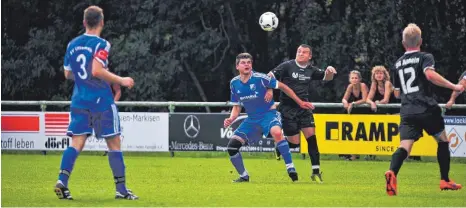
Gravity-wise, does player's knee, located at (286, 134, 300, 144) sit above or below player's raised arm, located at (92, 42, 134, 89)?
below

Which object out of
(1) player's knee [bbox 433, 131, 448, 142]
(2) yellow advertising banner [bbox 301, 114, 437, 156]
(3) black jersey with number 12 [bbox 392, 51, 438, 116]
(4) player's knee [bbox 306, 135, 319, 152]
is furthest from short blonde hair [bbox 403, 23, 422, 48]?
(2) yellow advertising banner [bbox 301, 114, 437, 156]

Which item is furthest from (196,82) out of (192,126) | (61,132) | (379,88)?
(379,88)

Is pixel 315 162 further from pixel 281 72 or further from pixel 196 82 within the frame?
pixel 196 82

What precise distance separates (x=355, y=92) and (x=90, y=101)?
1179 centimetres

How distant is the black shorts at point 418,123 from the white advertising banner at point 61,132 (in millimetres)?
11459

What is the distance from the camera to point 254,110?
55.3 ft

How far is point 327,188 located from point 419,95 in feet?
6.45

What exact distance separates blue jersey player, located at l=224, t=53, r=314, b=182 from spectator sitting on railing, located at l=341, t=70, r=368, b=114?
6.69 metres

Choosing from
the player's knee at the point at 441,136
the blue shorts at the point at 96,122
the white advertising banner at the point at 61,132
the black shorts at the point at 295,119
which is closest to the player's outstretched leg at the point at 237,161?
the black shorts at the point at 295,119

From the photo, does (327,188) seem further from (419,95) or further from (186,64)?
(186,64)

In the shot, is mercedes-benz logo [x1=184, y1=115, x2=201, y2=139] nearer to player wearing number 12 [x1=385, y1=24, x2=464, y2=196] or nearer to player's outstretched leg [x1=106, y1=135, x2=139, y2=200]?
player wearing number 12 [x1=385, y1=24, x2=464, y2=196]

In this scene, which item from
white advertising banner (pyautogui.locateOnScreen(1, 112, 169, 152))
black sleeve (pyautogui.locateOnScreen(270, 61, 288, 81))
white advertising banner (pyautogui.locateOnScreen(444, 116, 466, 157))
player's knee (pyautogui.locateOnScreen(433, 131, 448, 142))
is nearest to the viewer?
player's knee (pyautogui.locateOnScreen(433, 131, 448, 142))

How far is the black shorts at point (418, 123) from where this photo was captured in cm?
1404

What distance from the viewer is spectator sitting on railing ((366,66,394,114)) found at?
22.8 meters
